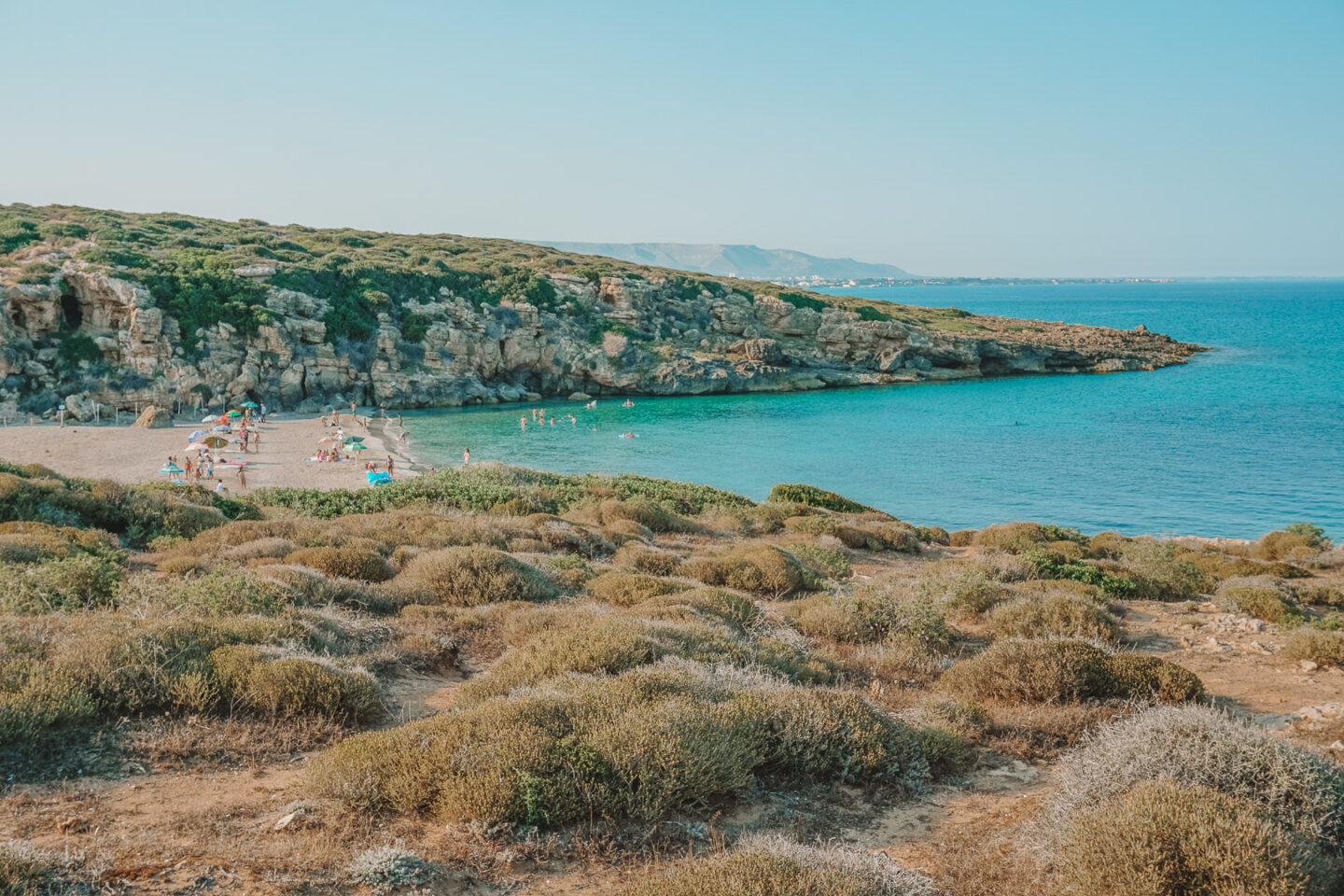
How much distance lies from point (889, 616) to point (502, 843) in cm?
689

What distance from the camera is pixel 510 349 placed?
2724 inches

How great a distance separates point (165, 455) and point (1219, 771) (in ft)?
148

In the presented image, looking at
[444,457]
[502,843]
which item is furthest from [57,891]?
[444,457]

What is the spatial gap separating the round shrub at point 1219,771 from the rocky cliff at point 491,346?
57271mm

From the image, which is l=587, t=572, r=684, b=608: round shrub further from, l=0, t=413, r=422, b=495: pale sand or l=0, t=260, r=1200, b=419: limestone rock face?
l=0, t=260, r=1200, b=419: limestone rock face

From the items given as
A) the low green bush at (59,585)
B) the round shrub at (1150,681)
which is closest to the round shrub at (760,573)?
the round shrub at (1150,681)

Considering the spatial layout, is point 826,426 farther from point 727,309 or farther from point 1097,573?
point 1097,573

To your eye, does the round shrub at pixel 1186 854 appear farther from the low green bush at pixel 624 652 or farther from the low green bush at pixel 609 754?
the low green bush at pixel 624 652

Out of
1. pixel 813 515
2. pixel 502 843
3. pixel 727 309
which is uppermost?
pixel 727 309

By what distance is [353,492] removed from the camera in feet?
64.2

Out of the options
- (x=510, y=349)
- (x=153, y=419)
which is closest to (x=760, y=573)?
(x=153, y=419)

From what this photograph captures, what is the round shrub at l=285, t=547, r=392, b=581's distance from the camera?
11109 millimetres

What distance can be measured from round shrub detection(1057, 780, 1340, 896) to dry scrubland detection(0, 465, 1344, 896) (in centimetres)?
1

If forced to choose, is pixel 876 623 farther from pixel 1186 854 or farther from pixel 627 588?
pixel 1186 854
